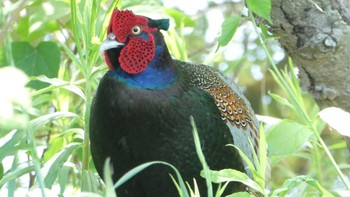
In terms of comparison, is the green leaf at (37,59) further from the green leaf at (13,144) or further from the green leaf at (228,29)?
the green leaf at (228,29)

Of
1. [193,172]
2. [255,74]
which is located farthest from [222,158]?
[255,74]

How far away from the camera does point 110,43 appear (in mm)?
2166

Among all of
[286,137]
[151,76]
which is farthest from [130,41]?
[286,137]

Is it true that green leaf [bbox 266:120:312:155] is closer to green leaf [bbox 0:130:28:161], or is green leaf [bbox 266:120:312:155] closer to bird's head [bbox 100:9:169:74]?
bird's head [bbox 100:9:169:74]

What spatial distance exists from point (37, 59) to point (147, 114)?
70 cm

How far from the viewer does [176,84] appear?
7.50 ft

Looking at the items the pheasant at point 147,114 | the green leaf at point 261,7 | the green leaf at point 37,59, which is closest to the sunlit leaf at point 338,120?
the green leaf at point 261,7

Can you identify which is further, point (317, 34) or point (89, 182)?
point (317, 34)

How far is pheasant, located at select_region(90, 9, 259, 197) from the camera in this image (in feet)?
7.30

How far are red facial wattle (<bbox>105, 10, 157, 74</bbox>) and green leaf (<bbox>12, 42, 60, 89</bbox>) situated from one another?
1.79 ft

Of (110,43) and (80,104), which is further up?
(110,43)

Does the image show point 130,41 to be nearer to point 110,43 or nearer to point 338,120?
point 110,43

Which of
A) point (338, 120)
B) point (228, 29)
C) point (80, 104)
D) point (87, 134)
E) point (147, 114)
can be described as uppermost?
point (228, 29)

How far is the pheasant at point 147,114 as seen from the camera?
222 centimetres
